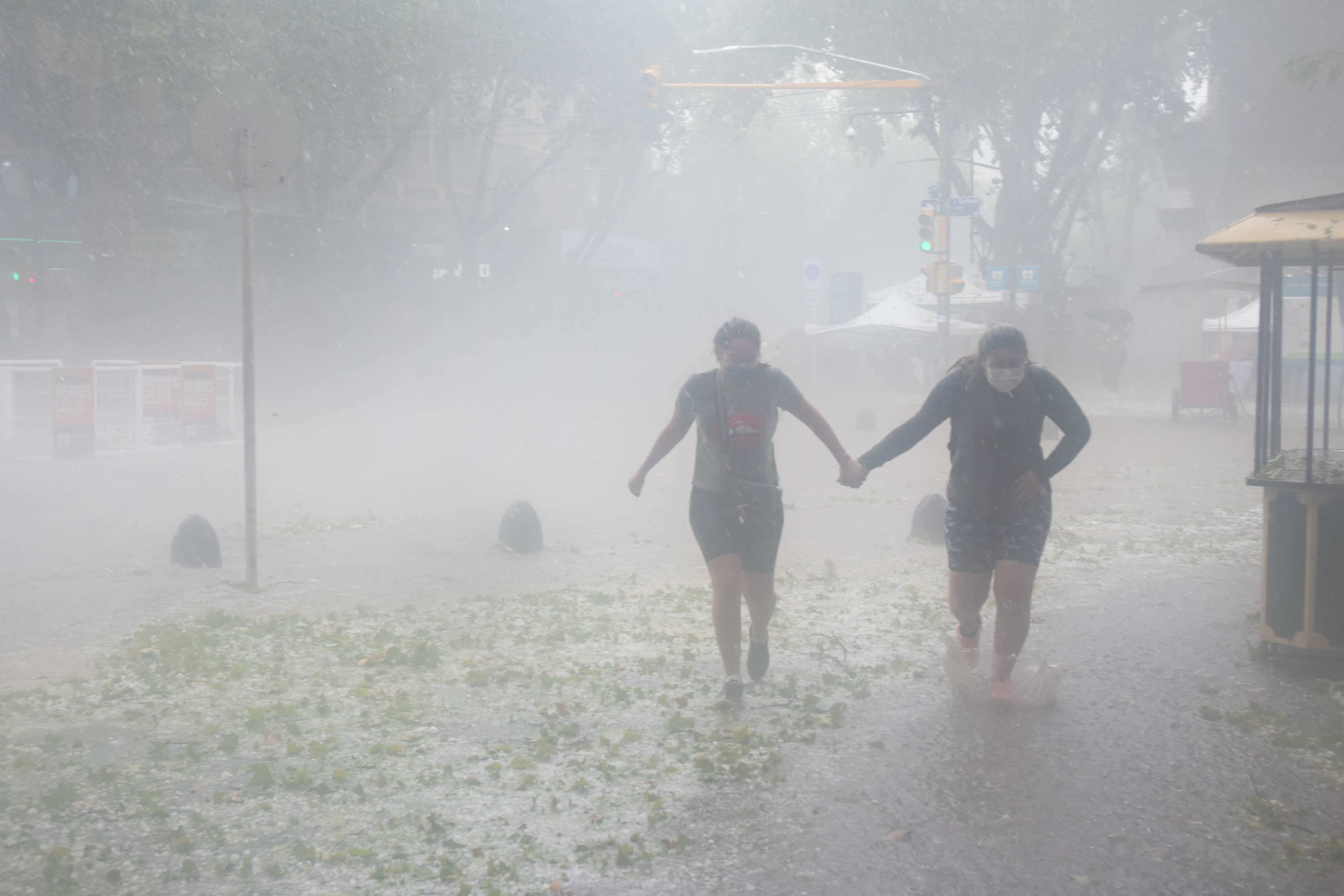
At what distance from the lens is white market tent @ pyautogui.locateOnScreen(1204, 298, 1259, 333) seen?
28953mm

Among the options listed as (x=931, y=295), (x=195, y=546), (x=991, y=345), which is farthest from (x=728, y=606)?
(x=931, y=295)

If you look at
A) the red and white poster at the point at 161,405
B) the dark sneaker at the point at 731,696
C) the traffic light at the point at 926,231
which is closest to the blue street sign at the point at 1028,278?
the traffic light at the point at 926,231

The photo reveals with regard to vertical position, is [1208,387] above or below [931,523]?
above

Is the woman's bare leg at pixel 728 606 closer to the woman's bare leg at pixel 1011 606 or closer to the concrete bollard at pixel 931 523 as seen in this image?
the woman's bare leg at pixel 1011 606

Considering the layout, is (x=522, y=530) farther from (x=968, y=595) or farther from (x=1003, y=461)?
(x=1003, y=461)

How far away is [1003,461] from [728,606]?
1336 mm

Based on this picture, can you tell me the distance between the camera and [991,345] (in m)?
5.15

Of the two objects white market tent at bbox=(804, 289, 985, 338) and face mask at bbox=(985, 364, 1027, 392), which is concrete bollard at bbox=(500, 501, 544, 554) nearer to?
face mask at bbox=(985, 364, 1027, 392)

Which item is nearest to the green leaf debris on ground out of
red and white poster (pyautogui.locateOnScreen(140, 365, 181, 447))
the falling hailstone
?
the falling hailstone

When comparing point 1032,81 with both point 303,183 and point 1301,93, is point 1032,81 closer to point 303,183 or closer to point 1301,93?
point 1301,93

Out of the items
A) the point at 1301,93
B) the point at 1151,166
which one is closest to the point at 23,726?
the point at 1301,93

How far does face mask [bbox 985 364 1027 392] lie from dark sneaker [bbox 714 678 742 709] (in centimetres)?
171

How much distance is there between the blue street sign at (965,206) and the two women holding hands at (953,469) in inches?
803

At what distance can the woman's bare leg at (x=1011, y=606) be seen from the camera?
5.23 metres
